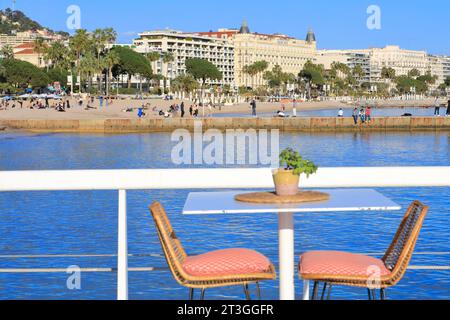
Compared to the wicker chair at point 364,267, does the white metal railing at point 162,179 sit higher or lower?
higher

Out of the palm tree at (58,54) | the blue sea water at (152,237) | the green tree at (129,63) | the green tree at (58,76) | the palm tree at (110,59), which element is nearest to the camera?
the blue sea water at (152,237)

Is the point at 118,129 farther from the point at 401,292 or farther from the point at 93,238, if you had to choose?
the point at 401,292

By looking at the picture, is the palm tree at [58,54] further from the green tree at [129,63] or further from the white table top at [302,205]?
the white table top at [302,205]

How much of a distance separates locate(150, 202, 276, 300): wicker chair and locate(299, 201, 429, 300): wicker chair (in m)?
0.24

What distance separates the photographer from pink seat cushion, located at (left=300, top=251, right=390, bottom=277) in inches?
178

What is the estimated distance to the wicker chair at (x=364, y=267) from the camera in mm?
4500

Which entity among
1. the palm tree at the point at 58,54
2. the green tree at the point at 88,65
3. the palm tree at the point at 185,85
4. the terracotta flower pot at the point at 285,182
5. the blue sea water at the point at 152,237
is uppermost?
the palm tree at the point at 58,54

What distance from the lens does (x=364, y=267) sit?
181 inches

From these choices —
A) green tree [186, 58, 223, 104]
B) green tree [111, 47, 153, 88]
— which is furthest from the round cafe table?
green tree [186, 58, 223, 104]

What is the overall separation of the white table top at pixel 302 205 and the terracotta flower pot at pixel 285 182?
0.61ft

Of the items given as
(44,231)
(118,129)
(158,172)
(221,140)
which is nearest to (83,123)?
(118,129)

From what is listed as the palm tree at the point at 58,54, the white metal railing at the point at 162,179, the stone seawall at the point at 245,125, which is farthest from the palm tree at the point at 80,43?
the white metal railing at the point at 162,179

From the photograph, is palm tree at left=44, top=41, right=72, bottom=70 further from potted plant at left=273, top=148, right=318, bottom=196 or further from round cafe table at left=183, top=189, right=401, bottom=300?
round cafe table at left=183, top=189, right=401, bottom=300

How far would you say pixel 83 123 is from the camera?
6600cm
